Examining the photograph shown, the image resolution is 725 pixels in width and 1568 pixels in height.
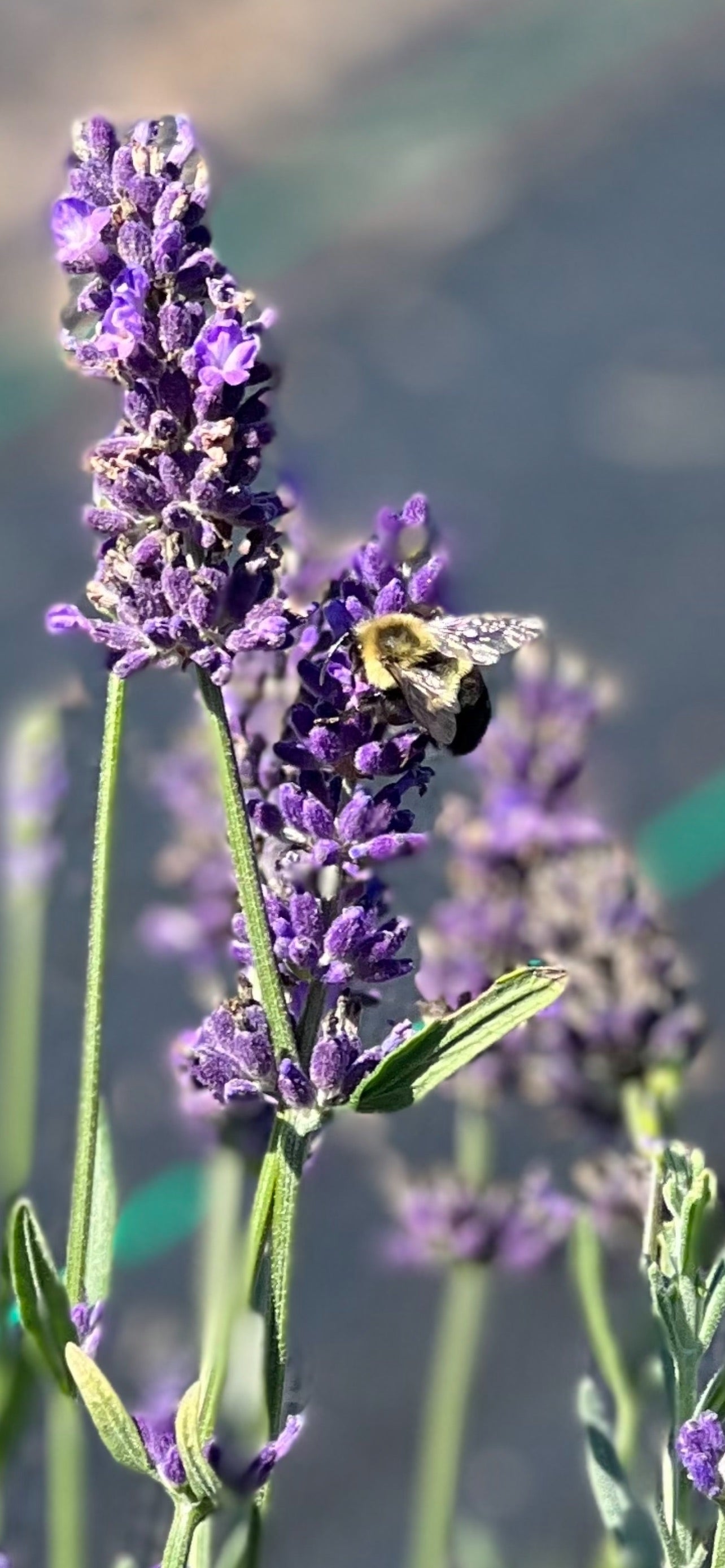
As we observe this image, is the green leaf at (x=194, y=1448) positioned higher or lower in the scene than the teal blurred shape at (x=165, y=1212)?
lower

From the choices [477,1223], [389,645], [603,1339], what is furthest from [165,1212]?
[389,645]

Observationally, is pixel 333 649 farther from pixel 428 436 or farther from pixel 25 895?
pixel 428 436

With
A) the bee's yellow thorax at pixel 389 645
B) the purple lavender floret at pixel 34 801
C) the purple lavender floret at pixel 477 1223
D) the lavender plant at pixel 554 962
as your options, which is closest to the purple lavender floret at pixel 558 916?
the lavender plant at pixel 554 962

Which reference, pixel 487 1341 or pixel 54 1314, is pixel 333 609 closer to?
pixel 54 1314

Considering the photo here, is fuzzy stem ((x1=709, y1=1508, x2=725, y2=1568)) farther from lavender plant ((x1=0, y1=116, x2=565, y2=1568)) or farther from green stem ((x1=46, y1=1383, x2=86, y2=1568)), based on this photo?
green stem ((x1=46, y1=1383, x2=86, y2=1568))

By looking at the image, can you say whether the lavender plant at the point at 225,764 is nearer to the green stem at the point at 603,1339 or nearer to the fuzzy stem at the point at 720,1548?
the fuzzy stem at the point at 720,1548

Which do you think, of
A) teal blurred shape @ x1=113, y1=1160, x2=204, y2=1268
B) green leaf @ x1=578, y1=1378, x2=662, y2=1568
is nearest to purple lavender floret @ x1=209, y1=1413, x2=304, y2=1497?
green leaf @ x1=578, y1=1378, x2=662, y2=1568

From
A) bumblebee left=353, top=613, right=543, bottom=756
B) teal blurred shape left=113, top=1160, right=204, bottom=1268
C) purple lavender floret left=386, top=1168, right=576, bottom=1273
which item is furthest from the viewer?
teal blurred shape left=113, top=1160, right=204, bottom=1268

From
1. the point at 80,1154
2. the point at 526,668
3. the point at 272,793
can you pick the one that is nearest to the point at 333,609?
the point at 272,793
